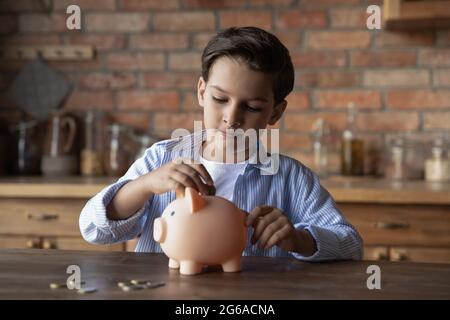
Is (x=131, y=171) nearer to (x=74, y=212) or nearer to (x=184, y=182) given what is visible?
(x=184, y=182)

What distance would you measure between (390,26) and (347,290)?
1.84 meters

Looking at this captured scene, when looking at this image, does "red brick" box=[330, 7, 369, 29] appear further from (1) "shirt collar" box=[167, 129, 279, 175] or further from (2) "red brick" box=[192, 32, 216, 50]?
(1) "shirt collar" box=[167, 129, 279, 175]

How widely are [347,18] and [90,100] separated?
1125mm

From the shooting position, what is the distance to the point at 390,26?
2.46 metres

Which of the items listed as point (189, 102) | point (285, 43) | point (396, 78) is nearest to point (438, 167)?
point (396, 78)

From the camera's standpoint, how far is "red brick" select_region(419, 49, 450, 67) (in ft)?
8.29

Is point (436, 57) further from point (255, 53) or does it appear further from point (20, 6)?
point (20, 6)

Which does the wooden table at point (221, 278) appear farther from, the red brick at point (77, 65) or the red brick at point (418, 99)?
the red brick at point (77, 65)

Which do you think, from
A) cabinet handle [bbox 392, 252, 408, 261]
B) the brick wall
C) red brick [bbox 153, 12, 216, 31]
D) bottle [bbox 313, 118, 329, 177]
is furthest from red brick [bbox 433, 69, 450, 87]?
red brick [bbox 153, 12, 216, 31]

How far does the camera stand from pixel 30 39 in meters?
2.76

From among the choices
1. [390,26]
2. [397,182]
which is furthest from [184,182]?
[390,26]

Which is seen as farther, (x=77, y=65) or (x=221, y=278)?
(x=77, y=65)

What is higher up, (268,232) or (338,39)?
(338,39)

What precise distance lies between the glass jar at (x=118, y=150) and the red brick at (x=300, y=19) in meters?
0.78
